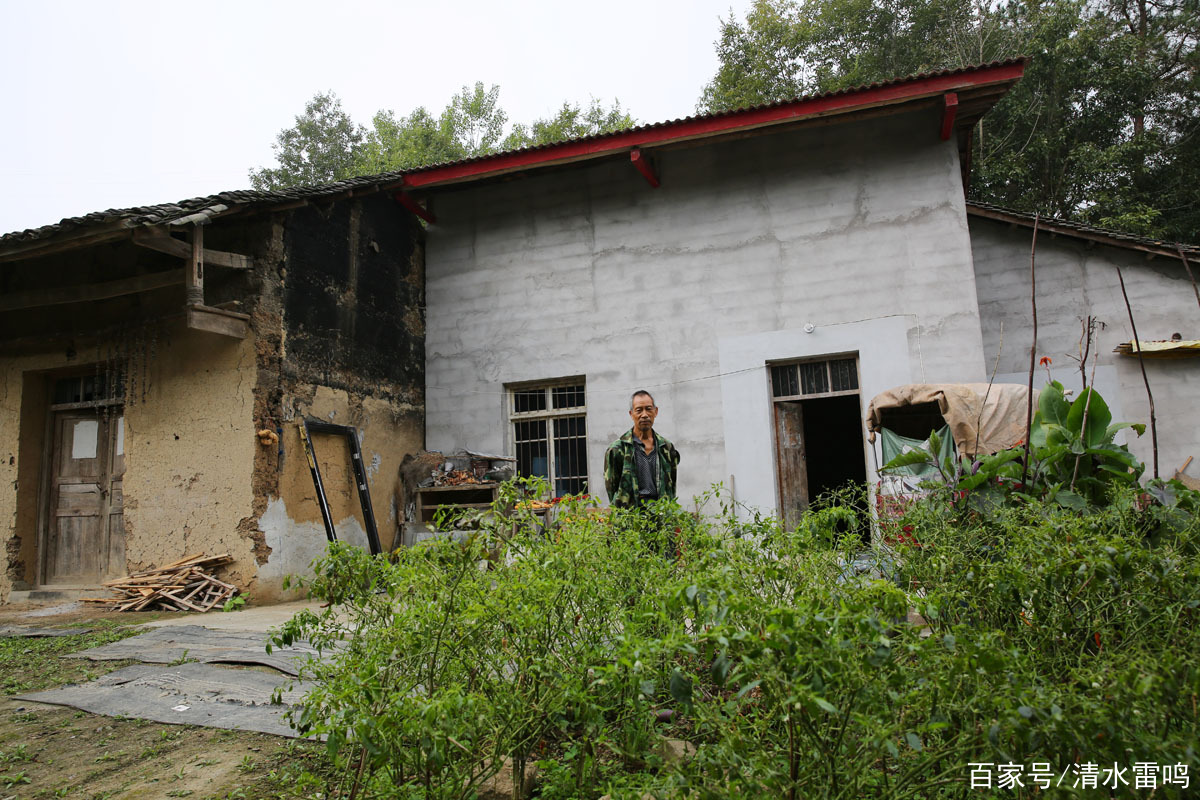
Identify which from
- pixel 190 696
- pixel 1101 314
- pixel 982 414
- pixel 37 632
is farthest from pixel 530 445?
pixel 1101 314

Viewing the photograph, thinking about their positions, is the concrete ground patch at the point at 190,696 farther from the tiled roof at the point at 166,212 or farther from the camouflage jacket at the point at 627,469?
the tiled roof at the point at 166,212

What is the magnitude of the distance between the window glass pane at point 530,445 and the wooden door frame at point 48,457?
4.52 metres

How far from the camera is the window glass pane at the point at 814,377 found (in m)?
8.24

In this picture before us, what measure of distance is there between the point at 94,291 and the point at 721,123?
6885mm

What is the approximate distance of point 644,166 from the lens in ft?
28.6

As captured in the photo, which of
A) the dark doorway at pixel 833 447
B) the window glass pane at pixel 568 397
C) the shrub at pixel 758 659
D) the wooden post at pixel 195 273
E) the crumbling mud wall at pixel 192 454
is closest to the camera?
the shrub at pixel 758 659

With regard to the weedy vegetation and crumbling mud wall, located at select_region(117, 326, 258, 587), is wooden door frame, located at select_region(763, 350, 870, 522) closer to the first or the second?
the weedy vegetation

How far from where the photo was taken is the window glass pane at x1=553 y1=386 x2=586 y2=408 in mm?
9359

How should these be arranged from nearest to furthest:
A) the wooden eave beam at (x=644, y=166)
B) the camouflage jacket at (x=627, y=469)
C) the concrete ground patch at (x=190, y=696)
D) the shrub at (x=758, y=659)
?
the shrub at (x=758, y=659) < the concrete ground patch at (x=190, y=696) < the camouflage jacket at (x=627, y=469) < the wooden eave beam at (x=644, y=166)

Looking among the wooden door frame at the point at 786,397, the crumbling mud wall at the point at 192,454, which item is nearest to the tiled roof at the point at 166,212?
the crumbling mud wall at the point at 192,454

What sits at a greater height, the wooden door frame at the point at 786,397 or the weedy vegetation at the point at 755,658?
the wooden door frame at the point at 786,397

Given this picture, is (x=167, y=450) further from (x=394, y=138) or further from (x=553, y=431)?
(x=394, y=138)

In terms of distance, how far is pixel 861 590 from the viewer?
1988 mm

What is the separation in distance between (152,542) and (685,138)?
23.4 feet
